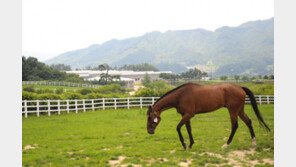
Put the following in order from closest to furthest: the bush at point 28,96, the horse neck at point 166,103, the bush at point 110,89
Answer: the horse neck at point 166,103, the bush at point 28,96, the bush at point 110,89

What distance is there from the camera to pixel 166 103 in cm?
573

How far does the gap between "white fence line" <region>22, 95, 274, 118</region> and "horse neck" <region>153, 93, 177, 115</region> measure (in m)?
5.99

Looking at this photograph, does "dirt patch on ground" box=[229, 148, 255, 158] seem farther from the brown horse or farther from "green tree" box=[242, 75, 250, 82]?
"green tree" box=[242, 75, 250, 82]

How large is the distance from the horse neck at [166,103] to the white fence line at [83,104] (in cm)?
599

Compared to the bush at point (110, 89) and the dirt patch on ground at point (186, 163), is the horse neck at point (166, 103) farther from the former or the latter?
the bush at point (110, 89)

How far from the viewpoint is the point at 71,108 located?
13359 millimetres

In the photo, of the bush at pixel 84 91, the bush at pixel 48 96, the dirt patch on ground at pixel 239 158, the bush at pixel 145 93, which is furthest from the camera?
the bush at pixel 84 91

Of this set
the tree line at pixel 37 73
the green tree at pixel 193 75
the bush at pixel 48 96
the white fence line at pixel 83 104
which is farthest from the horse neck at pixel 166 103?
the tree line at pixel 37 73

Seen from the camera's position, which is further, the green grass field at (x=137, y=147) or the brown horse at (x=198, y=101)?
the brown horse at (x=198, y=101)

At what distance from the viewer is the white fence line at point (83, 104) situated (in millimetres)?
11477

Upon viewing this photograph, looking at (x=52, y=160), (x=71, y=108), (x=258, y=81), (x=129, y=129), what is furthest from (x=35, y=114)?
(x=258, y=81)

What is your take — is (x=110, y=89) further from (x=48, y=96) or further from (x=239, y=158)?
(x=239, y=158)

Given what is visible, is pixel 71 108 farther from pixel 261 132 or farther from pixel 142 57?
pixel 142 57
